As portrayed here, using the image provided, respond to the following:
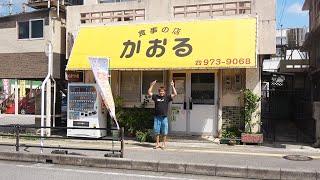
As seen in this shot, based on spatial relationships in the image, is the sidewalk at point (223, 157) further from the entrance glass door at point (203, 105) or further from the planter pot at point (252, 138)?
the entrance glass door at point (203, 105)

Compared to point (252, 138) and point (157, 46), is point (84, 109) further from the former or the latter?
point (252, 138)

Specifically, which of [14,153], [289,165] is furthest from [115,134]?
[289,165]

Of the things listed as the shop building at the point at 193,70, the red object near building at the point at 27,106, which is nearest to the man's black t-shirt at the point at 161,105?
the shop building at the point at 193,70

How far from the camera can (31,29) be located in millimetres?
17859

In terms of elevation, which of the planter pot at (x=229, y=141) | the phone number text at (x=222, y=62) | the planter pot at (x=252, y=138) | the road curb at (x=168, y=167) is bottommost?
the road curb at (x=168, y=167)

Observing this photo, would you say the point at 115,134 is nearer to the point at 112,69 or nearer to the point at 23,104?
the point at 112,69

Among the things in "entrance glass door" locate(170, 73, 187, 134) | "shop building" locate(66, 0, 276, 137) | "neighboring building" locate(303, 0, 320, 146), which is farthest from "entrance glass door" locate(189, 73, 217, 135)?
"neighboring building" locate(303, 0, 320, 146)

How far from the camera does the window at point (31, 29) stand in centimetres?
1772

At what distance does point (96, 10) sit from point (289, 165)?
9.67 meters

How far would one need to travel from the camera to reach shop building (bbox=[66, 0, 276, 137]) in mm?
14523

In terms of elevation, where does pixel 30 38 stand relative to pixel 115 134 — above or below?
above

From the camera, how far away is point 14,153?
12.0 metres

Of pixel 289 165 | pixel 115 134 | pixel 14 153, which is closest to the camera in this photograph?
pixel 289 165

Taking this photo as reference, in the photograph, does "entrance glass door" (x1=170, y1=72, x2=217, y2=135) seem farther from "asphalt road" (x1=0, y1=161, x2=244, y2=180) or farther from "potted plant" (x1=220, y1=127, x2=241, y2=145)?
"asphalt road" (x1=0, y1=161, x2=244, y2=180)
